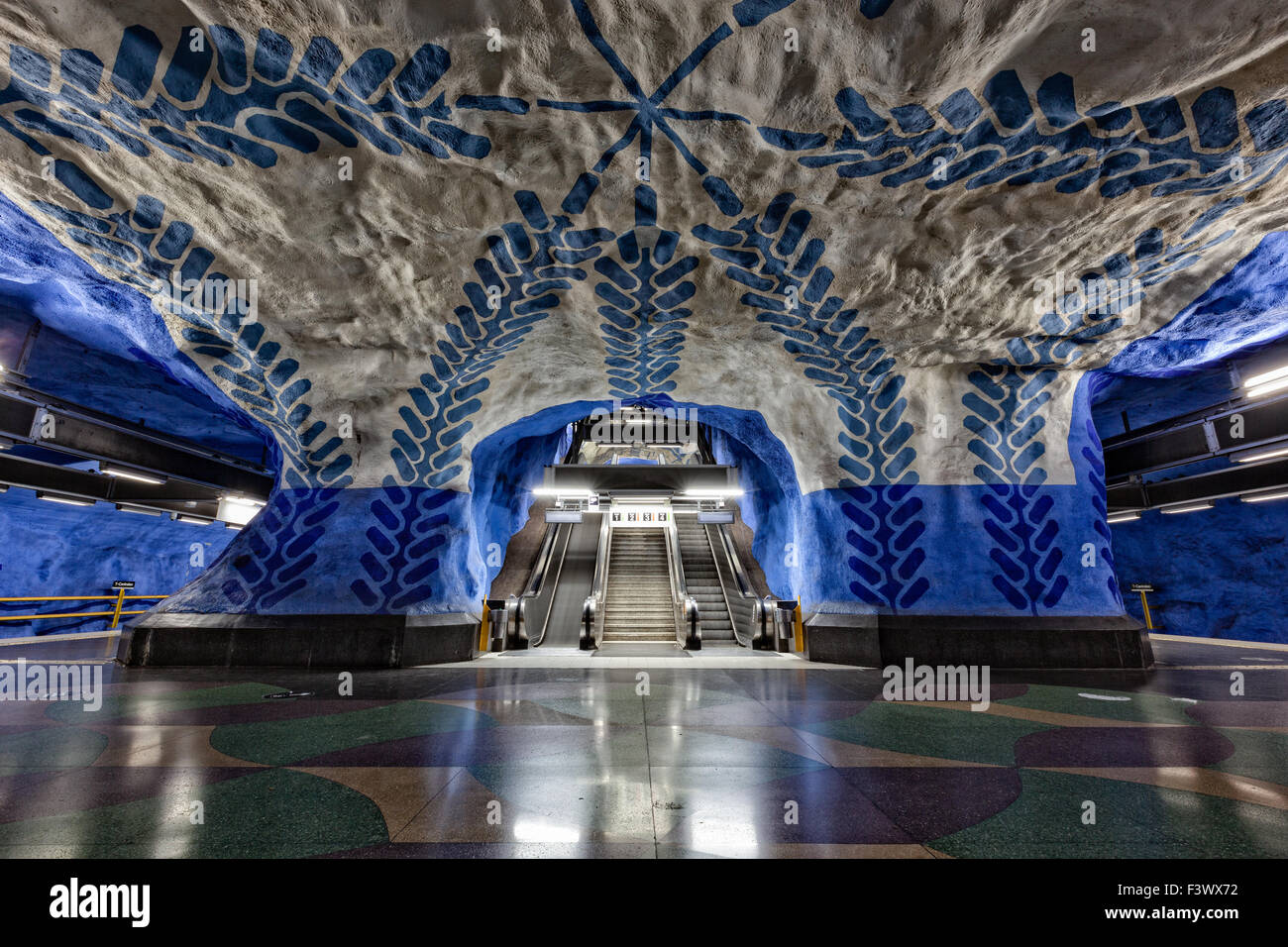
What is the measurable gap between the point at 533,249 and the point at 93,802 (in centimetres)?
411

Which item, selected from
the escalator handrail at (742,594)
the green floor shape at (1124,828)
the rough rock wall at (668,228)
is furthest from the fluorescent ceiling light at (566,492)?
the green floor shape at (1124,828)

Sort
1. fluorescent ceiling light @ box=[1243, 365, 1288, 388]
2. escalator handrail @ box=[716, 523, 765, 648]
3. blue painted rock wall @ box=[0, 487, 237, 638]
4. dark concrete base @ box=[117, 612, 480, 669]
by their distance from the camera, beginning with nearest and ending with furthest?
1. dark concrete base @ box=[117, 612, 480, 669]
2. fluorescent ceiling light @ box=[1243, 365, 1288, 388]
3. escalator handrail @ box=[716, 523, 765, 648]
4. blue painted rock wall @ box=[0, 487, 237, 638]

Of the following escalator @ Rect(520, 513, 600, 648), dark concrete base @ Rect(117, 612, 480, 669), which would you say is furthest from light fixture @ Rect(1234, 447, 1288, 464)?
dark concrete base @ Rect(117, 612, 480, 669)

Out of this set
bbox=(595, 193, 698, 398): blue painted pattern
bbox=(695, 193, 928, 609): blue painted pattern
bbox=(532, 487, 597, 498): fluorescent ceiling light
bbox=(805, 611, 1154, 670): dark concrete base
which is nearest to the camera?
bbox=(595, 193, 698, 398): blue painted pattern

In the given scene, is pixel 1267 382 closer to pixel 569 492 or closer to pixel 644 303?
pixel 644 303

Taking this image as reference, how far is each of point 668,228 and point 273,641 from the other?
533cm

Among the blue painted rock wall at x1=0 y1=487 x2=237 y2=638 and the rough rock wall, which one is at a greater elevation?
the rough rock wall

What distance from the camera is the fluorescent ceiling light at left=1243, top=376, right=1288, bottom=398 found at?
6344 millimetres

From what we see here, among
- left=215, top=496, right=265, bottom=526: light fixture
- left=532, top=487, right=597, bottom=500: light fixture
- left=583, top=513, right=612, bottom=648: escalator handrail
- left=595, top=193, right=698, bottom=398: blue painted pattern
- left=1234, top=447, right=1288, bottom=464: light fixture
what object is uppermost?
left=595, top=193, right=698, bottom=398: blue painted pattern

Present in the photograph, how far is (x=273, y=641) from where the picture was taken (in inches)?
204

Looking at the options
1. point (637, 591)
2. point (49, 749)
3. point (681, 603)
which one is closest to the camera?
point (49, 749)

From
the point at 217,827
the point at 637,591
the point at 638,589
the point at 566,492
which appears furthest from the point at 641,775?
the point at 566,492

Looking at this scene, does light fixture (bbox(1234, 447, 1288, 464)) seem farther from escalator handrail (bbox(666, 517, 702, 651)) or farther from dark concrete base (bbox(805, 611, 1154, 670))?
escalator handrail (bbox(666, 517, 702, 651))

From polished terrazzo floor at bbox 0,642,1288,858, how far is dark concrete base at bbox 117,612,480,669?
133 centimetres
